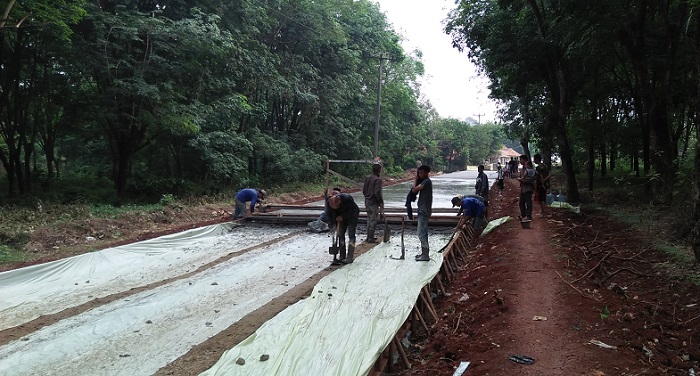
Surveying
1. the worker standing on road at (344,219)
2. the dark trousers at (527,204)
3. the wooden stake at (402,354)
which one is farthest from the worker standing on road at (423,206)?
the wooden stake at (402,354)

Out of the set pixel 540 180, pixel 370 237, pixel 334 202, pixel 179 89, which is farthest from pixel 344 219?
pixel 179 89

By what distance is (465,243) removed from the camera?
993cm

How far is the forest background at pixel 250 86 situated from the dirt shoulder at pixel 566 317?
3.85 feet

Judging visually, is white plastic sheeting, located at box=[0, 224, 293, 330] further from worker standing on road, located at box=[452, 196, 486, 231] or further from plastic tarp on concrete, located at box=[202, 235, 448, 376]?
worker standing on road, located at box=[452, 196, 486, 231]

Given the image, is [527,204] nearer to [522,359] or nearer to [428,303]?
[428,303]

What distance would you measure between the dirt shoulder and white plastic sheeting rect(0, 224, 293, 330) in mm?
4358

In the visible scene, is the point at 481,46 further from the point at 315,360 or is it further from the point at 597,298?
the point at 315,360

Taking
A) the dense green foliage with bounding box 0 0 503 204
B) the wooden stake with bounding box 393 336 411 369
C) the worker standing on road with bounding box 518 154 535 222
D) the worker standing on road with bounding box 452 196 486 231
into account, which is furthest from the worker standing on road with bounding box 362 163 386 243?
the dense green foliage with bounding box 0 0 503 204

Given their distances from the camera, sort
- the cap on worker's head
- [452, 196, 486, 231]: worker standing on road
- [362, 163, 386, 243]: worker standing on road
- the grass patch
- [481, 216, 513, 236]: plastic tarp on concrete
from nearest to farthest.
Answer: the cap on worker's head, the grass patch, [362, 163, 386, 243]: worker standing on road, [452, 196, 486, 231]: worker standing on road, [481, 216, 513, 236]: plastic tarp on concrete

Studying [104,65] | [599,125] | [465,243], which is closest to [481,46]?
[599,125]

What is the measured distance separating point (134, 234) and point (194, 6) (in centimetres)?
962

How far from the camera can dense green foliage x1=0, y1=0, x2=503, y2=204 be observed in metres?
14.4

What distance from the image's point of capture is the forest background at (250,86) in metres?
11.3

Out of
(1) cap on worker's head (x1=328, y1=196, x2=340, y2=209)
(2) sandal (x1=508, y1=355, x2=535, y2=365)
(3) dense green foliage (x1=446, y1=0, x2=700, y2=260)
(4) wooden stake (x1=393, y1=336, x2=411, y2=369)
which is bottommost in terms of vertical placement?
(4) wooden stake (x1=393, y1=336, x2=411, y2=369)
